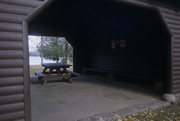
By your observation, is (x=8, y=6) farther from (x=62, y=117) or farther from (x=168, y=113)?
(x=168, y=113)

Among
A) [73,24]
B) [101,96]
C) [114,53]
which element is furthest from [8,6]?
[73,24]

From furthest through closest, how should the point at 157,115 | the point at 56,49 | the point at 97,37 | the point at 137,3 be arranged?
the point at 56,49 < the point at 97,37 < the point at 137,3 < the point at 157,115

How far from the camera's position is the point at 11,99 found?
2281 mm

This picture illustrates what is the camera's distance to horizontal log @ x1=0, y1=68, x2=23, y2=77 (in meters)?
2.23

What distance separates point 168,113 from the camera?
3.49 metres

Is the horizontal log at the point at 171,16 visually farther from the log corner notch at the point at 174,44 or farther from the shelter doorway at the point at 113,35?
the shelter doorway at the point at 113,35

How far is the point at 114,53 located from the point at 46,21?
3527 mm

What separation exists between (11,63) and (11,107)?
0.59m

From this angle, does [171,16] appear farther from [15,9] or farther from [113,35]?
[15,9]

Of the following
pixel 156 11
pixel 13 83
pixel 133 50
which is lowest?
pixel 13 83

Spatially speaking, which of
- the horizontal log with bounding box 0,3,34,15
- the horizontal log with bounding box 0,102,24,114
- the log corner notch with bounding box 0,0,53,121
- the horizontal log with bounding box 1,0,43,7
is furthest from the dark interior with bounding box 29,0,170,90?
the horizontal log with bounding box 0,102,24,114

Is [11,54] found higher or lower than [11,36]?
lower

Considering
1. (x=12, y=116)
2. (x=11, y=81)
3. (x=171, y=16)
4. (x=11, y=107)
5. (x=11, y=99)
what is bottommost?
(x=12, y=116)

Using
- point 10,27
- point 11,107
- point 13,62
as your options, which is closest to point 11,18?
point 10,27
